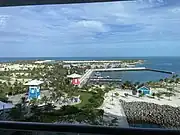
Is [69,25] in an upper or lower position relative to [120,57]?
upper

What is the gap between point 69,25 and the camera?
15.9 ft

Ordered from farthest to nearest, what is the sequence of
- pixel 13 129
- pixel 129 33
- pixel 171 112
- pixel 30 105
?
pixel 129 33 → pixel 30 105 → pixel 171 112 → pixel 13 129

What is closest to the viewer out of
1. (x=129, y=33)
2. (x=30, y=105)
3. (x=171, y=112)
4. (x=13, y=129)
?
(x=13, y=129)

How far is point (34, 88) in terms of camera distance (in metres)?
4.42

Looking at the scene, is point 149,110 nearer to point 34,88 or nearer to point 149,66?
point 149,66

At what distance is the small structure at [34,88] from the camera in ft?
14.1

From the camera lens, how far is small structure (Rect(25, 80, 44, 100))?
169 inches

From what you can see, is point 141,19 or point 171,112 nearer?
point 171,112

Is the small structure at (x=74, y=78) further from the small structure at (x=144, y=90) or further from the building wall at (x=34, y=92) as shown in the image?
the small structure at (x=144, y=90)

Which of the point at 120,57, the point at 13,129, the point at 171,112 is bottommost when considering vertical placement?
the point at 171,112

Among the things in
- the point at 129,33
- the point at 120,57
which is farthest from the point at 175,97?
the point at 129,33

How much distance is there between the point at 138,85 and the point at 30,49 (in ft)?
6.22

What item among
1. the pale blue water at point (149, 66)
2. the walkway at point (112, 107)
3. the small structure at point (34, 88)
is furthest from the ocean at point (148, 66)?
the small structure at point (34, 88)

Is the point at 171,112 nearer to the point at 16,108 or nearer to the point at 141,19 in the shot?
the point at 141,19
